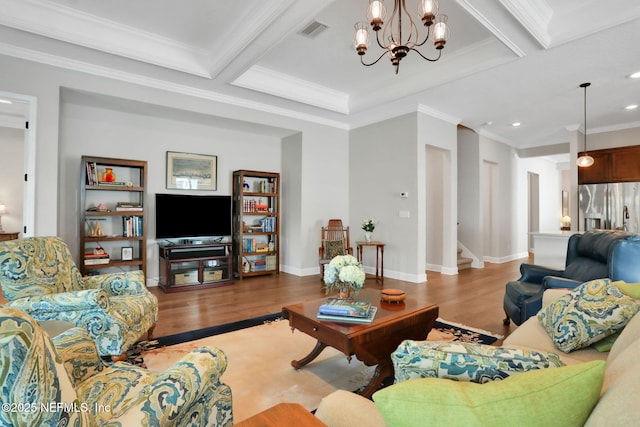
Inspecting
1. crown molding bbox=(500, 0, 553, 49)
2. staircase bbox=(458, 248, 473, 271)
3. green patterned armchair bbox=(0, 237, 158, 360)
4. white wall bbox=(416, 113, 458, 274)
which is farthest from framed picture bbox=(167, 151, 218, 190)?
staircase bbox=(458, 248, 473, 271)

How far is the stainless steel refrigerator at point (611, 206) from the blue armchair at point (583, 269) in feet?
13.5

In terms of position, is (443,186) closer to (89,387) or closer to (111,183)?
(111,183)

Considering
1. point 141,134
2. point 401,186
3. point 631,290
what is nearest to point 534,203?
point 401,186

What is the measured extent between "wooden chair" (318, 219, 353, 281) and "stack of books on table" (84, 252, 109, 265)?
303 cm

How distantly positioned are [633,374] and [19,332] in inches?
47.8

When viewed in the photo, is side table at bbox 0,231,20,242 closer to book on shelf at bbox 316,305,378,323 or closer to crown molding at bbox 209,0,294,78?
crown molding at bbox 209,0,294,78

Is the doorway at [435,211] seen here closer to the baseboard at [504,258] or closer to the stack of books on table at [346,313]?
the baseboard at [504,258]

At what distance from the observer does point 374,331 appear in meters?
2.01

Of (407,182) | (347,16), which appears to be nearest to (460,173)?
(407,182)

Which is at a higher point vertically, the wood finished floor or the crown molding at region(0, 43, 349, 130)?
the crown molding at region(0, 43, 349, 130)

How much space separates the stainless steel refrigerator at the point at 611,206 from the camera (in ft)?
19.7

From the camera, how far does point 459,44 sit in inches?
159

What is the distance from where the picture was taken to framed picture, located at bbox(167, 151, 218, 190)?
520cm

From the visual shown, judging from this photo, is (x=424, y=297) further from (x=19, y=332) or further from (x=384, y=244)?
(x=19, y=332)
